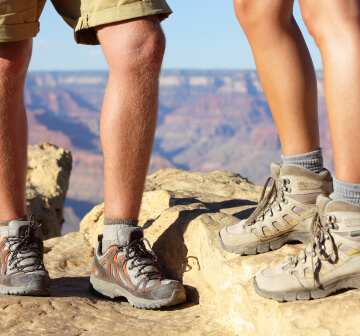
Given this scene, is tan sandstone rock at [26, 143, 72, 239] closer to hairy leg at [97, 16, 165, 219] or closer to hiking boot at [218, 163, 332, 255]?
hairy leg at [97, 16, 165, 219]

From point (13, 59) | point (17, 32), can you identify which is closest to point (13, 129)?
point (13, 59)

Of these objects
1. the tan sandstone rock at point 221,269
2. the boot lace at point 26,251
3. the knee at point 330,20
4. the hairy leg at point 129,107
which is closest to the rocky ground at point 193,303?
the tan sandstone rock at point 221,269

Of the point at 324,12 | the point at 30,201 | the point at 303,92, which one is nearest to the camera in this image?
the point at 324,12

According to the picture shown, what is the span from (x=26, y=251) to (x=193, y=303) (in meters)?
0.65

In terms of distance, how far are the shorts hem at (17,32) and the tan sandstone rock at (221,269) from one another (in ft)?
3.17

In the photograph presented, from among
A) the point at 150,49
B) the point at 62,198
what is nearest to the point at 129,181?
the point at 150,49

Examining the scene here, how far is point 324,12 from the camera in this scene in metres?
1.24

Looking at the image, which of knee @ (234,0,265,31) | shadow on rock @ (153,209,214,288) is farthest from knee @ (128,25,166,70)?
shadow on rock @ (153,209,214,288)

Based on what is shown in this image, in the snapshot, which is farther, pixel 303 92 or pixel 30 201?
pixel 30 201

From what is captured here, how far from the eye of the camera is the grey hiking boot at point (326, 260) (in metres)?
1.28

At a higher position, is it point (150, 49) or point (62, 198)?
point (150, 49)

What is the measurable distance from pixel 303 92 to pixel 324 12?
1.08ft

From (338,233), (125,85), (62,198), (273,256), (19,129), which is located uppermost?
(125,85)

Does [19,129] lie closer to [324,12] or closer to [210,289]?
[210,289]
